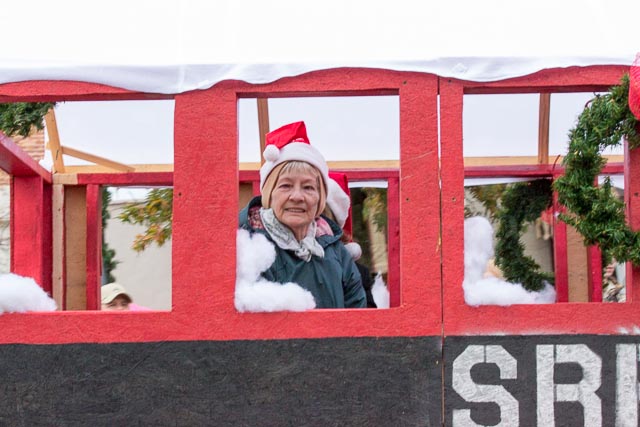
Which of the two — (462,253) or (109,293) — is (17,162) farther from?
(462,253)

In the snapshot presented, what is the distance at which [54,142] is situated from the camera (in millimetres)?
5641

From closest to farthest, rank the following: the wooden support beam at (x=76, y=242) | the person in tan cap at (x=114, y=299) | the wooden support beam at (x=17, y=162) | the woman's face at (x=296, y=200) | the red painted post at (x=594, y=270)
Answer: the woman's face at (x=296, y=200), the wooden support beam at (x=17, y=162), the red painted post at (x=594, y=270), the wooden support beam at (x=76, y=242), the person in tan cap at (x=114, y=299)

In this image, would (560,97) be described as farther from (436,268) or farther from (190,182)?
(190,182)

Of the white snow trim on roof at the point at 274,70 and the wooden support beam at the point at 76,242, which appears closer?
the white snow trim on roof at the point at 274,70

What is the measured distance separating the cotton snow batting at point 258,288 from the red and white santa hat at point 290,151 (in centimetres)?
63

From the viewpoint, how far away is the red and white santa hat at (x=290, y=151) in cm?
439

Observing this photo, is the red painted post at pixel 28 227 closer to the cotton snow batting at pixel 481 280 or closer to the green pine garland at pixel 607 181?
the cotton snow batting at pixel 481 280

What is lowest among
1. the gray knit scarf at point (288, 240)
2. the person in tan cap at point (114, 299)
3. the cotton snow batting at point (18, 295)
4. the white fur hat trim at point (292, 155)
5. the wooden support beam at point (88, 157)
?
the person in tan cap at point (114, 299)

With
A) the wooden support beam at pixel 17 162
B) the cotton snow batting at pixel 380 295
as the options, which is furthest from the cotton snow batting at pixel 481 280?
the wooden support beam at pixel 17 162

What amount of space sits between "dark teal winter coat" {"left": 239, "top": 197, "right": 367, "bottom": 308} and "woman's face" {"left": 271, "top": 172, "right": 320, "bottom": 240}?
133 mm

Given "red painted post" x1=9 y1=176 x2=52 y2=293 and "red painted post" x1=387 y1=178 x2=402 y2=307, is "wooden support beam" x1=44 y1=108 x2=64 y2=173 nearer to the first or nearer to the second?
"red painted post" x1=9 y1=176 x2=52 y2=293

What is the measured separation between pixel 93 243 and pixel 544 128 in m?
2.70

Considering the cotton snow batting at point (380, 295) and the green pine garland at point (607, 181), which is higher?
the green pine garland at point (607, 181)

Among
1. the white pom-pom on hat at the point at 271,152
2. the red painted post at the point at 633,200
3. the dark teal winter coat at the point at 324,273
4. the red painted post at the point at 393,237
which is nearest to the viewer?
the red painted post at the point at 633,200
